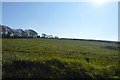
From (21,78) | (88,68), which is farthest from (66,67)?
(21,78)

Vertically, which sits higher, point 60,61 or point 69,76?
point 60,61

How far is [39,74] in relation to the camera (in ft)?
21.2

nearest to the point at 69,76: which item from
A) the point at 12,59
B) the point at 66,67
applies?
the point at 66,67

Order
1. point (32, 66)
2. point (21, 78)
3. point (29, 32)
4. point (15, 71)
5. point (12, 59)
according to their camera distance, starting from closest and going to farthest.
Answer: point (21, 78)
point (15, 71)
point (32, 66)
point (12, 59)
point (29, 32)

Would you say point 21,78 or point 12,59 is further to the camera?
point 12,59

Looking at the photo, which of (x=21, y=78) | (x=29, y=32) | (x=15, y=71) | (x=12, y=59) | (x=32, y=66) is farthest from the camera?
(x=29, y=32)

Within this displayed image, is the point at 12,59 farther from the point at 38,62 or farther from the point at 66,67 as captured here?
the point at 66,67

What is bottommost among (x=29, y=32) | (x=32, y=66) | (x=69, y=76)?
(x=69, y=76)

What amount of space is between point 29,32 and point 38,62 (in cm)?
10064

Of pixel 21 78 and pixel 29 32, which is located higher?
pixel 29 32

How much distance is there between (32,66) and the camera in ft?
23.0

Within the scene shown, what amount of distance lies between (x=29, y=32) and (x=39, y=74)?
102 metres

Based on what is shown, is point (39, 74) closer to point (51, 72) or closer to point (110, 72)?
point (51, 72)

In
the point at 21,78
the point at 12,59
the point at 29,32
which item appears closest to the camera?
the point at 21,78
